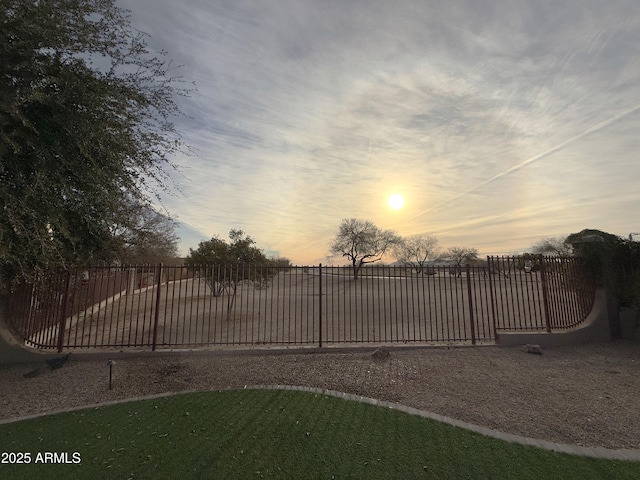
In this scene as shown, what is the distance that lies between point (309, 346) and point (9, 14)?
845cm

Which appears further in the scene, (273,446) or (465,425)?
(465,425)

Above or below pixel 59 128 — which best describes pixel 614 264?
below

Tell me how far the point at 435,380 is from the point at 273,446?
3.49 meters

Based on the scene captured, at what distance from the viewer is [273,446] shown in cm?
337

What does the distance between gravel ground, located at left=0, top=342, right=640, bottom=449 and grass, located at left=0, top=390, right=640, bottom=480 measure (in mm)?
681

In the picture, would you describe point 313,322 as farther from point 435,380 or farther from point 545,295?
point 545,295

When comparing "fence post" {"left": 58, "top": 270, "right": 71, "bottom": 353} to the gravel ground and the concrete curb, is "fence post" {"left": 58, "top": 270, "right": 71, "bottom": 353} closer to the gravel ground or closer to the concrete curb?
the gravel ground

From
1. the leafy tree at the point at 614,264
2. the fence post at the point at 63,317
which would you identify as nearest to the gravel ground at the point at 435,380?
the fence post at the point at 63,317

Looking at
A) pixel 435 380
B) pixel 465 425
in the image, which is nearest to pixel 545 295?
pixel 435 380

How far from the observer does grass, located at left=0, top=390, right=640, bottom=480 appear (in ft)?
9.75

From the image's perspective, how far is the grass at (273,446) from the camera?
9.75ft

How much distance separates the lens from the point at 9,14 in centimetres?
518

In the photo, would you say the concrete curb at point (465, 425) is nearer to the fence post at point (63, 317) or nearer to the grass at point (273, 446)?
the grass at point (273, 446)

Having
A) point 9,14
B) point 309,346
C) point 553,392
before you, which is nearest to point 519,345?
point 553,392
